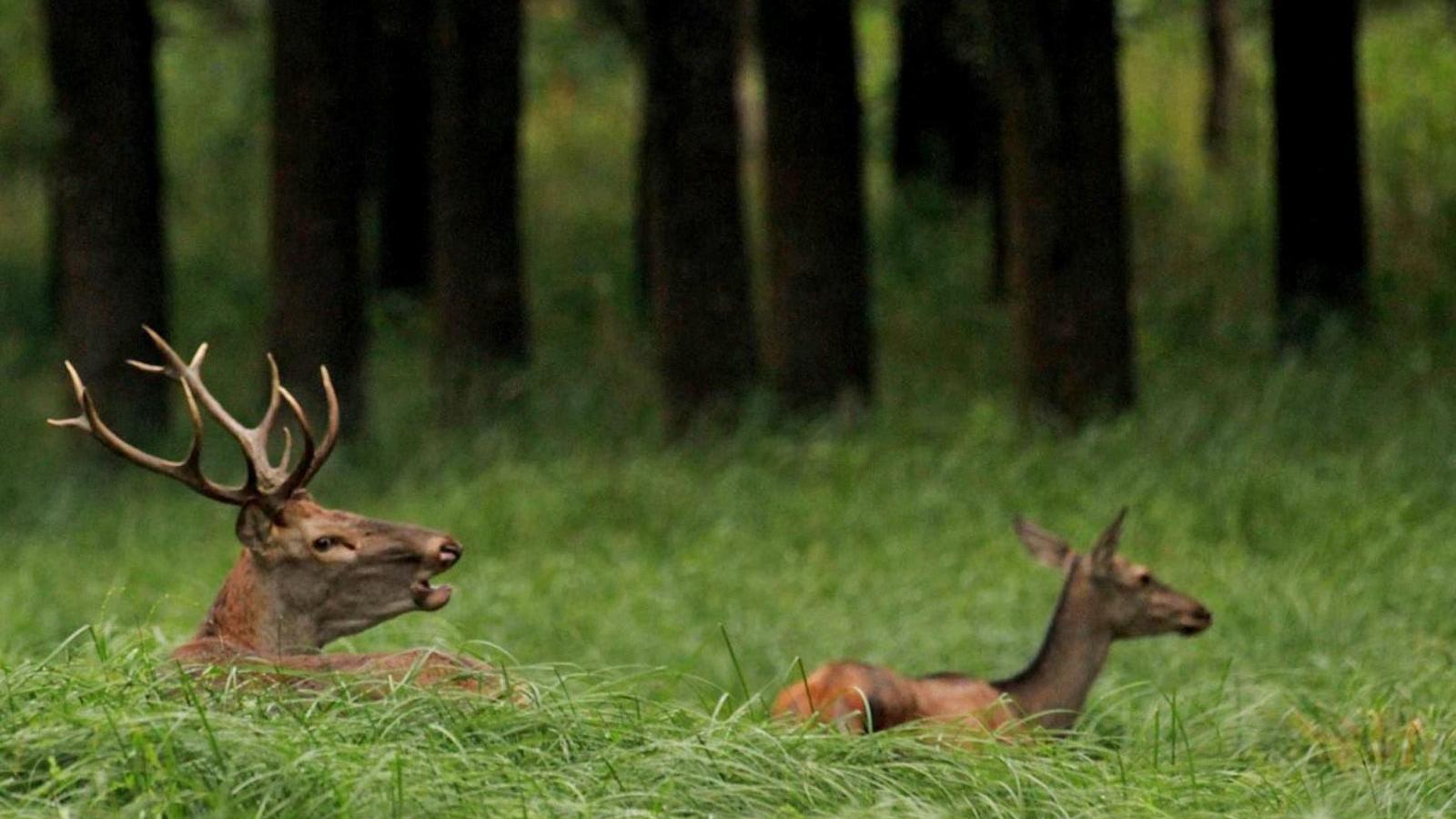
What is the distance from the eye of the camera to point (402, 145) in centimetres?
2131

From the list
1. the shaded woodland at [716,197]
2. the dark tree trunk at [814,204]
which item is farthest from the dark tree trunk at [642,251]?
the dark tree trunk at [814,204]

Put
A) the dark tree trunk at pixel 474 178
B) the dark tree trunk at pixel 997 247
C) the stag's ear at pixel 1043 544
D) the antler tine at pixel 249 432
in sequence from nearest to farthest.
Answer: the antler tine at pixel 249 432 < the stag's ear at pixel 1043 544 < the dark tree trunk at pixel 474 178 < the dark tree trunk at pixel 997 247

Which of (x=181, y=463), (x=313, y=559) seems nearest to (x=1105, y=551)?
(x=313, y=559)

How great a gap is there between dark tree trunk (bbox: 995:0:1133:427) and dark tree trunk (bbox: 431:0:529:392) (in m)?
3.45

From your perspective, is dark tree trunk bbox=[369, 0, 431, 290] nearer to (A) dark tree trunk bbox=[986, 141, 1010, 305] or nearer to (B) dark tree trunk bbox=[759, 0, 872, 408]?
(A) dark tree trunk bbox=[986, 141, 1010, 305]

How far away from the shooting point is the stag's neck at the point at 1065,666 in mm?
8125

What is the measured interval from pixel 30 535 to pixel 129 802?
349 inches

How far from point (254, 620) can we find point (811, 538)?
18.3 ft

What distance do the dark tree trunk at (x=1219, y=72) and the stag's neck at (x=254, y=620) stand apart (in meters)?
18.6

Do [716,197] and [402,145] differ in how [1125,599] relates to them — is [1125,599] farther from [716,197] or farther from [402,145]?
[402,145]

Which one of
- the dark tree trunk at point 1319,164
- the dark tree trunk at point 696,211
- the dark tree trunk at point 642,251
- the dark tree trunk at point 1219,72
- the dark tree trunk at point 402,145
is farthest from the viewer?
the dark tree trunk at point 1219,72

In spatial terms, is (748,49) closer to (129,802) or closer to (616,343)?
(616,343)

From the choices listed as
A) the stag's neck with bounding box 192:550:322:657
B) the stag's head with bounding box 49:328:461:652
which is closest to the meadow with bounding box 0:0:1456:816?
the stag's neck with bounding box 192:550:322:657

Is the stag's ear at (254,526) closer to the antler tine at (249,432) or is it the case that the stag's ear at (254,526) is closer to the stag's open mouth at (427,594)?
the antler tine at (249,432)
